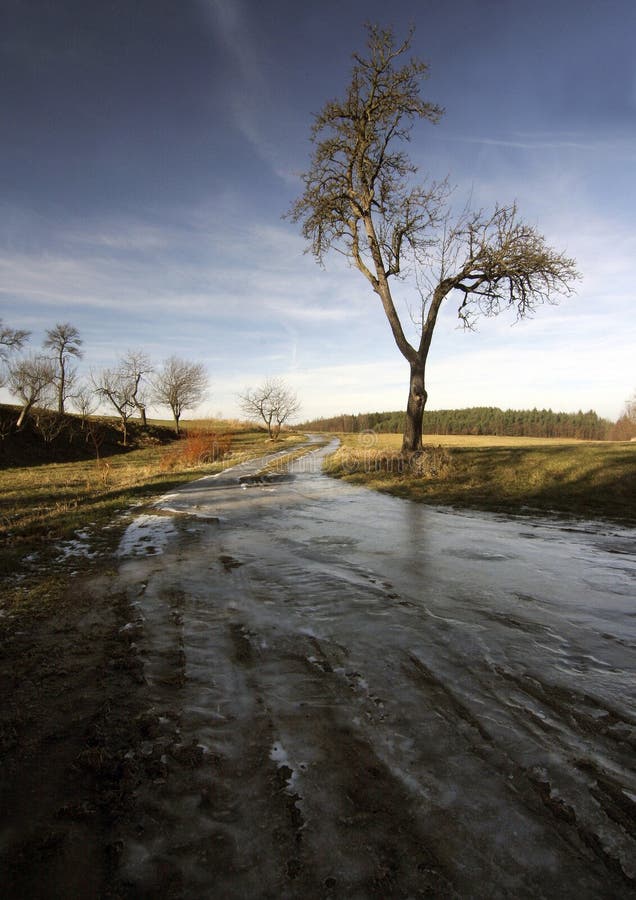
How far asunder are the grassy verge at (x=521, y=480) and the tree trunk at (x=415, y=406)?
2.12 feet

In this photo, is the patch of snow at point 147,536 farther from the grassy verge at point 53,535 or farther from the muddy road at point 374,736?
the muddy road at point 374,736

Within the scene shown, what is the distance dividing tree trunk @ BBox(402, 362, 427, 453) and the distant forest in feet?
255

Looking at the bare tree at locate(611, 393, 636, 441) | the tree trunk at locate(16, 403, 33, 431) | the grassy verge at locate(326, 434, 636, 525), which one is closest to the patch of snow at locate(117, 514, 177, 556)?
the grassy verge at locate(326, 434, 636, 525)

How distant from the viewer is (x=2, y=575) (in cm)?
499

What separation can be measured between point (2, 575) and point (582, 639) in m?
5.82

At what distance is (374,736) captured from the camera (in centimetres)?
217

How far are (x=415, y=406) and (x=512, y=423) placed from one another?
94.9 metres

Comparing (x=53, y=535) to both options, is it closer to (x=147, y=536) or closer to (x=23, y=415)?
(x=147, y=536)

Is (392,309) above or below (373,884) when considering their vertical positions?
above

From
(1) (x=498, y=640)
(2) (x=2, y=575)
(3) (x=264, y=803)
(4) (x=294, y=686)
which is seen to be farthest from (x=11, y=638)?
(1) (x=498, y=640)

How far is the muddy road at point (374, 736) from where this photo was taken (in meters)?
1.51

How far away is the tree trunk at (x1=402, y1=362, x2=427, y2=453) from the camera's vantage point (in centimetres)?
1422

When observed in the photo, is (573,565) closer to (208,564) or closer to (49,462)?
(208,564)

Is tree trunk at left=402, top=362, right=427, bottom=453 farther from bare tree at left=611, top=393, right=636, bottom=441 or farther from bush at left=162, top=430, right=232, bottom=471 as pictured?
bare tree at left=611, top=393, right=636, bottom=441
